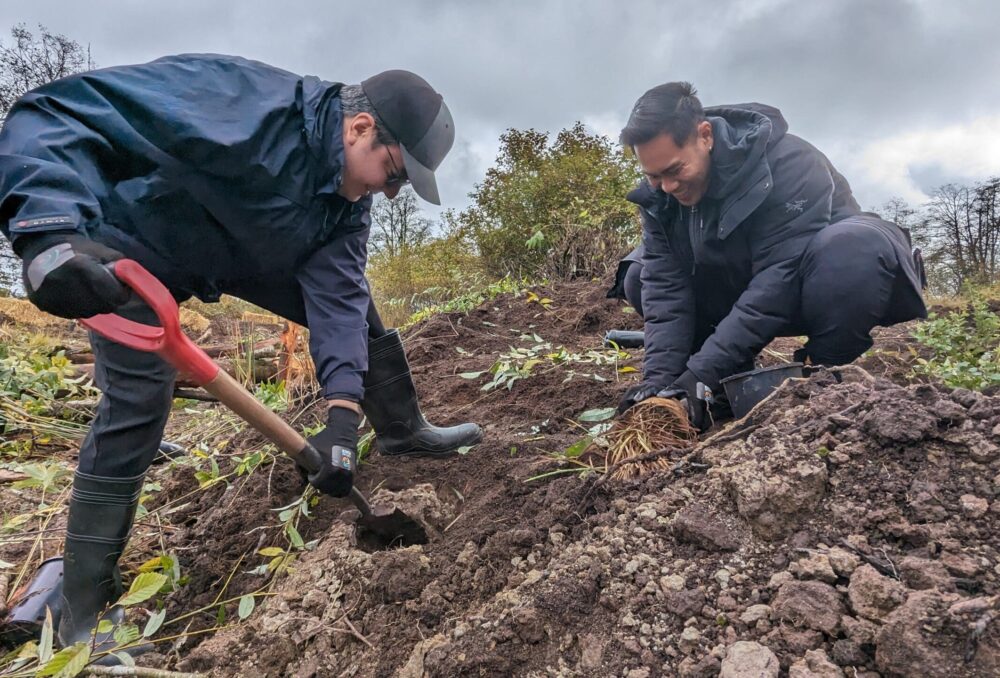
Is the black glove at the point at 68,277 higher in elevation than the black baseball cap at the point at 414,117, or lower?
lower

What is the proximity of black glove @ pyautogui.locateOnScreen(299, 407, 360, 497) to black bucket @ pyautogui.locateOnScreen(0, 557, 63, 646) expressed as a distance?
0.84m

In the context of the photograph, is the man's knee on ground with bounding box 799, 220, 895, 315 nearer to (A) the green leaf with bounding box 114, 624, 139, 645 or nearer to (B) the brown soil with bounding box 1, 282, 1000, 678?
(B) the brown soil with bounding box 1, 282, 1000, 678

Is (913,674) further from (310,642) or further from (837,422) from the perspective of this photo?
(310,642)

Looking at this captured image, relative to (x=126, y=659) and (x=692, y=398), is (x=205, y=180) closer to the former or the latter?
(x=126, y=659)

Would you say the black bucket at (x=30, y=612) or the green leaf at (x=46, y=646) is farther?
the black bucket at (x=30, y=612)

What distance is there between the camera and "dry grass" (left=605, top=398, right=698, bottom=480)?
5.89 ft

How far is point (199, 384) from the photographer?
4.90ft

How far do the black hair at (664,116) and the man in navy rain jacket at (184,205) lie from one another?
83 cm

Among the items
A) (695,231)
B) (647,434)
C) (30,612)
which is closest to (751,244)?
(695,231)

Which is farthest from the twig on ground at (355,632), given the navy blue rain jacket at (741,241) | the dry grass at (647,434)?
the navy blue rain jacket at (741,241)

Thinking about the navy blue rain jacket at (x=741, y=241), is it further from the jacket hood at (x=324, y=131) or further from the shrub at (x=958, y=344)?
the jacket hood at (x=324, y=131)

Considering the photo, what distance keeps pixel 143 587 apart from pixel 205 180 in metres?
1.14

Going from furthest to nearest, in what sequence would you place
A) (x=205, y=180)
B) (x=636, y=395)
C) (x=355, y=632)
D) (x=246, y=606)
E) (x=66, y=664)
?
(x=636, y=395), (x=205, y=180), (x=246, y=606), (x=355, y=632), (x=66, y=664)

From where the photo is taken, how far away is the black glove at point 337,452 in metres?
1.77
